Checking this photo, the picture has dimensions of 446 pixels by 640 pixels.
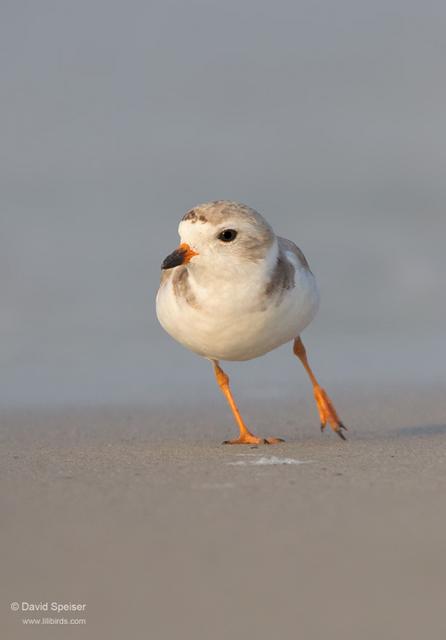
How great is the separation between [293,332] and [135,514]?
299 cm

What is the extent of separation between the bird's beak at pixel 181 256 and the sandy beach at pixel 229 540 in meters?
1.08

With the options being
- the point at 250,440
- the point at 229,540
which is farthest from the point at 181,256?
the point at 229,540

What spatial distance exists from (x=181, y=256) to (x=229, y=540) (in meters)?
2.86

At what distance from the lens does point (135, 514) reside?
15.9 ft

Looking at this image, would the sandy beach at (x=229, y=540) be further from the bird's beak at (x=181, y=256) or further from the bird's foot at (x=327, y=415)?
the bird's beak at (x=181, y=256)

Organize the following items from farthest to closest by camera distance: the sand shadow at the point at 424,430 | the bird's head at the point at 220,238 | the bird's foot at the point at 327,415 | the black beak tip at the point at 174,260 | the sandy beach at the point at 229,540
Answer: the sand shadow at the point at 424,430 < the bird's foot at the point at 327,415 < the bird's head at the point at 220,238 < the black beak tip at the point at 174,260 < the sandy beach at the point at 229,540

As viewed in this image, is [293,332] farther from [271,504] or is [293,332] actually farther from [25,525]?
[25,525]

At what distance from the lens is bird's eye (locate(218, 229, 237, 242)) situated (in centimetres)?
706

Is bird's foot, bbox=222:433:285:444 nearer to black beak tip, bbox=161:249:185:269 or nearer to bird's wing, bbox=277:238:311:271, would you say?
bird's wing, bbox=277:238:311:271

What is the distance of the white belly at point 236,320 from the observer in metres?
7.21

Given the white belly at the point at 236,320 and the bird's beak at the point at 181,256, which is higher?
the bird's beak at the point at 181,256

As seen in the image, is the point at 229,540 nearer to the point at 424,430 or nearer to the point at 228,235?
the point at 228,235

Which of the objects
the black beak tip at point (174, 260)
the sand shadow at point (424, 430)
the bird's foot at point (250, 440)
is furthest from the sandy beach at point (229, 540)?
the black beak tip at point (174, 260)

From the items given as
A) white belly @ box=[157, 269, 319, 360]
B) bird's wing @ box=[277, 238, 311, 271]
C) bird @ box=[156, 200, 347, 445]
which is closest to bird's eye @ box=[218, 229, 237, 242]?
bird @ box=[156, 200, 347, 445]
